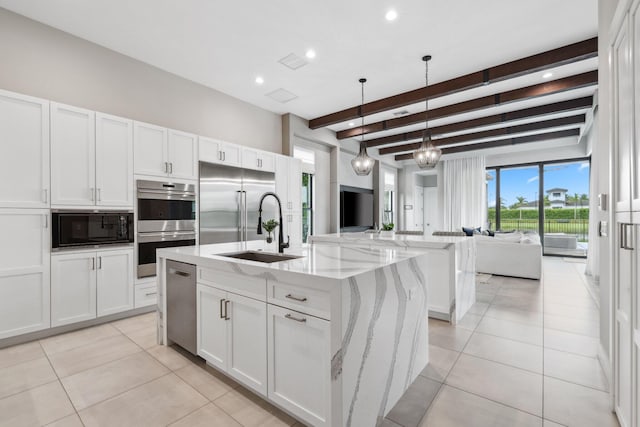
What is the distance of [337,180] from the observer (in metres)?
6.86

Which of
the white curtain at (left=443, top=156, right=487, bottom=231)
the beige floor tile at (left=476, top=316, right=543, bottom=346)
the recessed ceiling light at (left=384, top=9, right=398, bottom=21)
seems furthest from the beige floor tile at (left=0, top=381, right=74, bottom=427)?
the white curtain at (left=443, top=156, right=487, bottom=231)

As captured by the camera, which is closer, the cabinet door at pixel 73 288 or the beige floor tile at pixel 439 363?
the beige floor tile at pixel 439 363

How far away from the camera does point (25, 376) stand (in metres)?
2.07

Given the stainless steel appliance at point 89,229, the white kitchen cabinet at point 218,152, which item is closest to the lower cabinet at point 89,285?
the stainless steel appliance at point 89,229

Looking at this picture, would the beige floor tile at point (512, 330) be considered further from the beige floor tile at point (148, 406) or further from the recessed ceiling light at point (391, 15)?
the recessed ceiling light at point (391, 15)

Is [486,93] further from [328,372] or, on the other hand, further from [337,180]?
[328,372]

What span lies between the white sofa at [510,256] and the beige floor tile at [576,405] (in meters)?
3.52

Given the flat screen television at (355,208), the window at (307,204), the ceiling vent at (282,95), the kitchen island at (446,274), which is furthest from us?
the flat screen television at (355,208)

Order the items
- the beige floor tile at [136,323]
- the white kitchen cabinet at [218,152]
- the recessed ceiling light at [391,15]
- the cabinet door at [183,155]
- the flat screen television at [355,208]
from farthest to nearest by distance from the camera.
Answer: the flat screen television at [355,208]
the white kitchen cabinet at [218,152]
the cabinet door at [183,155]
the beige floor tile at [136,323]
the recessed ceiling light at [391,15]

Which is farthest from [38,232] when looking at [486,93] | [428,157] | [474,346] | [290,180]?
[486,93]

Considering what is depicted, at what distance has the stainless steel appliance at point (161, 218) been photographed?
132 inches

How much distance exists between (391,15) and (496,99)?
2.86 metres

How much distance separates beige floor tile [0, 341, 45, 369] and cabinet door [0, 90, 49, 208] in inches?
48.9

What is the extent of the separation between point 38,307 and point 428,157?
15.3 ft
